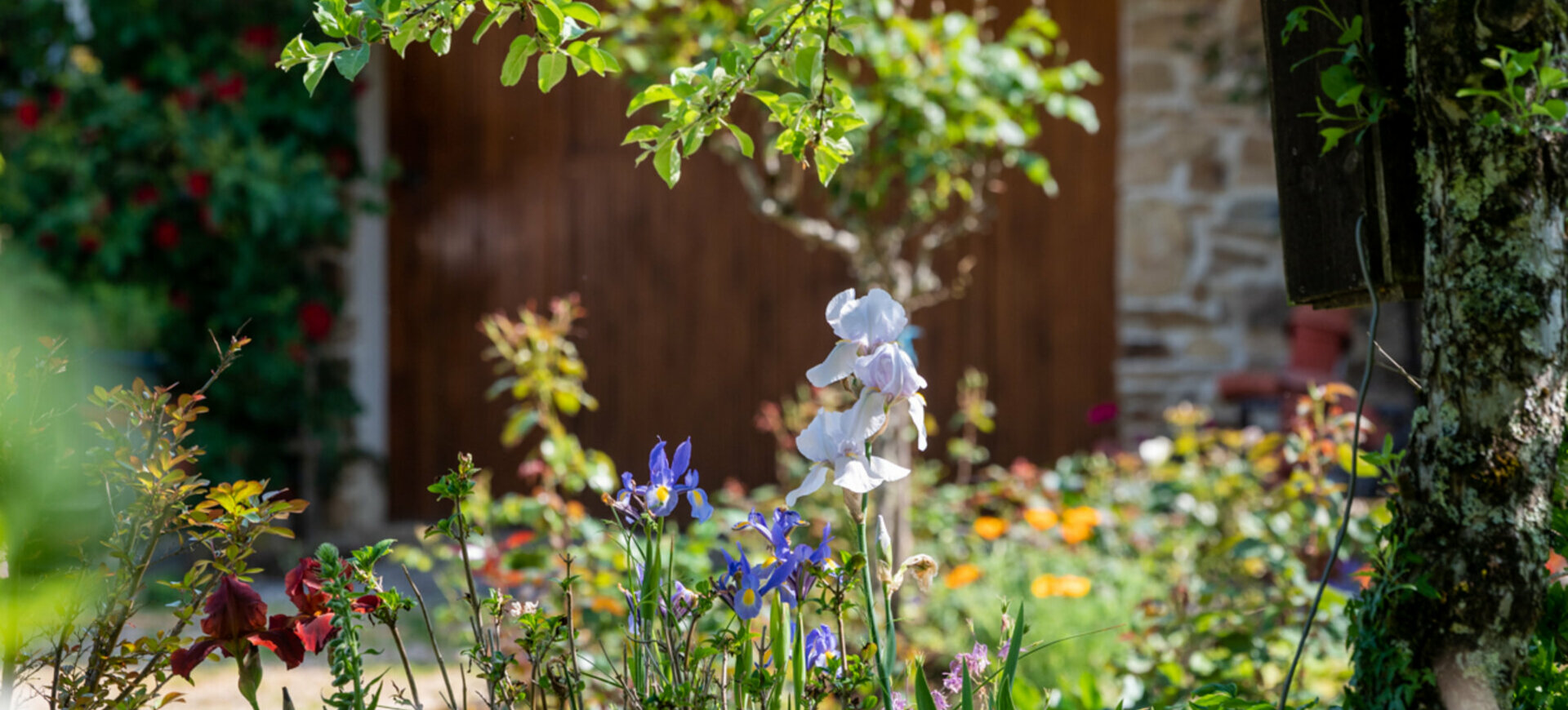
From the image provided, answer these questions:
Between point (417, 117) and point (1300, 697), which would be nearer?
point (1300, 697)

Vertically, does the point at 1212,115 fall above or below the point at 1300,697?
above

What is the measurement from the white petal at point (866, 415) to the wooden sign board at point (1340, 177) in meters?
0.60

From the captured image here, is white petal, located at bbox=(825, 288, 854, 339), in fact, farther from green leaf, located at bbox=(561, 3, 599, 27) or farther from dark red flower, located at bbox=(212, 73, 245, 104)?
dark red flower, located at bbox=(212, 73, 245, 104)

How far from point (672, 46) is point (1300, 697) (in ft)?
6.56

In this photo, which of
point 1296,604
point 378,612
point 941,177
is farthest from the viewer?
point 941,177

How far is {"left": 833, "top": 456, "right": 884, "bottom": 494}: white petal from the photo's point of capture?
0.92 m

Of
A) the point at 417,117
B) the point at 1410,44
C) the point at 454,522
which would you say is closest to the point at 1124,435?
the point at 417,117

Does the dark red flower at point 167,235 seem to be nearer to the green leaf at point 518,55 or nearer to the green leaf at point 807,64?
the green leaf at point 518,55

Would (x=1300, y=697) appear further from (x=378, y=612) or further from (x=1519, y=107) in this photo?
(x=378, y=612)

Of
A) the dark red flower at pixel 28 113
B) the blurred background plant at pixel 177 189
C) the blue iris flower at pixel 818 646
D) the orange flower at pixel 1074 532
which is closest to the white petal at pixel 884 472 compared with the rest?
the blue iris flower at pixel 818 646

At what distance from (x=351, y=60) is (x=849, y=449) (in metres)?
0.52

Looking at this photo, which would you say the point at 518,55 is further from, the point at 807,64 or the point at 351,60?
A: the point at 807,64

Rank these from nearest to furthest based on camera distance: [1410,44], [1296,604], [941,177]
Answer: [1410,44], [1296,604], [941,177]

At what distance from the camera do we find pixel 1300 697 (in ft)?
6.82
